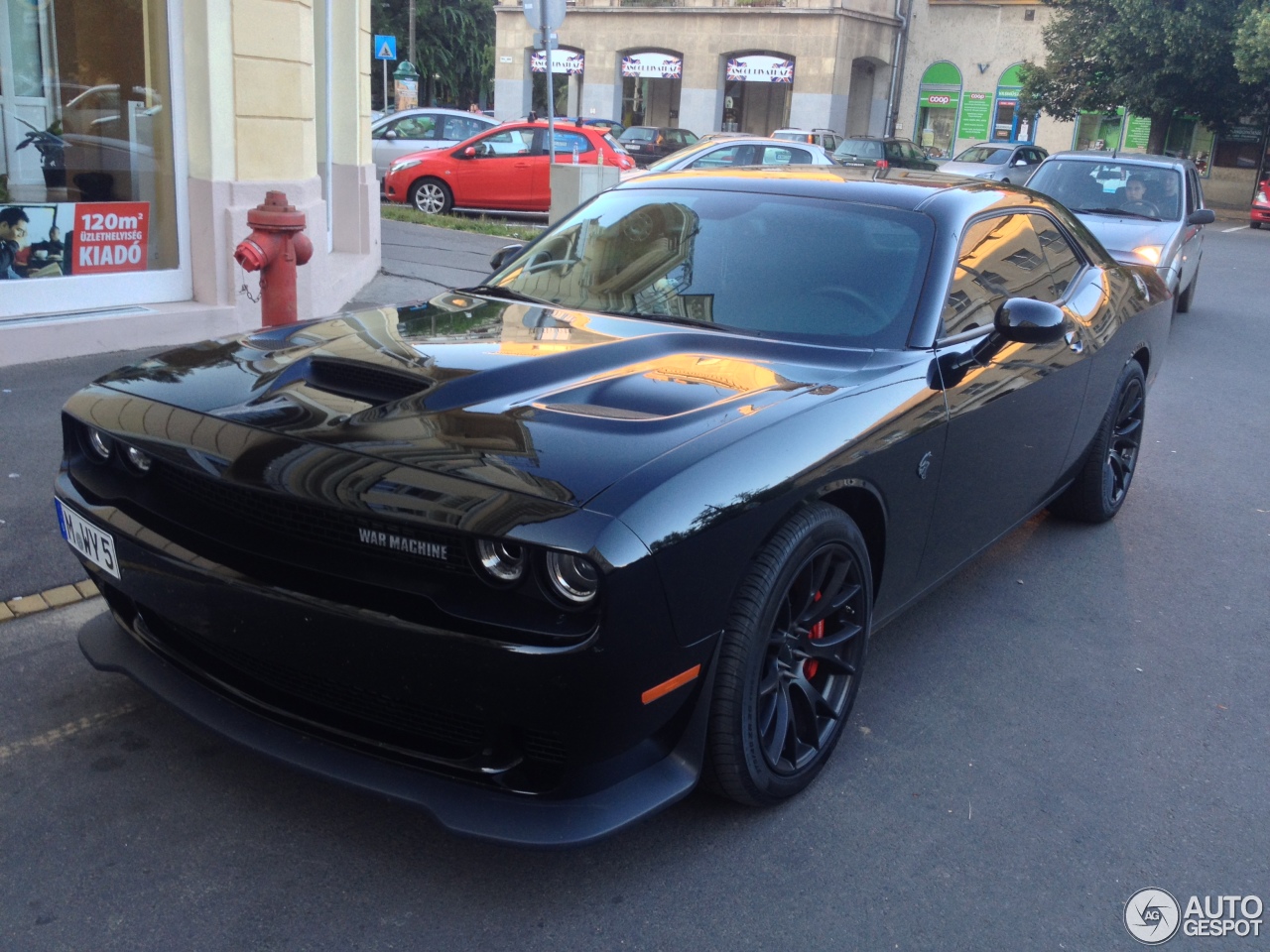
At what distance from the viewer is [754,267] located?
3.76 meters

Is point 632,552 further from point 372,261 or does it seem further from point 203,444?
point 372,261

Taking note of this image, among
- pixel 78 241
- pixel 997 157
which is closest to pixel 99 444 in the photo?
pixel 78 241

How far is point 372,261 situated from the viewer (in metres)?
10.9

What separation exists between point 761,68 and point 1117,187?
3281 cm

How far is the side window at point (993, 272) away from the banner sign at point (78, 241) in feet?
18.4

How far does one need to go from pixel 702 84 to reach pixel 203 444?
4312 centimetres

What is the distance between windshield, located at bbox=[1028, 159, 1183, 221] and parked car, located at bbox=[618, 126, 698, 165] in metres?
17.9

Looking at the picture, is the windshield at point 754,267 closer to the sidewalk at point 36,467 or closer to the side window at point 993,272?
the side window at point 993,272

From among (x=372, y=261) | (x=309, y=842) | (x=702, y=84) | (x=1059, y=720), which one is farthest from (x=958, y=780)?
(x=702, y=84)

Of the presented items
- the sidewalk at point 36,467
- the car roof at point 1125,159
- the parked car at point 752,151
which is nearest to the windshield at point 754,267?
the sidewalk at point 36,467

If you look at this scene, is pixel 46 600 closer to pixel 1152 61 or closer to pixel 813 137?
pixel 813 137

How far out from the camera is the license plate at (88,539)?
287 cm

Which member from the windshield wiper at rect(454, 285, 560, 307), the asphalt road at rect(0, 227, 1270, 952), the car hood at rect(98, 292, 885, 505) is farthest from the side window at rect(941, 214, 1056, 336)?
the windshield wiper at rect(454, 285, 560, 307)

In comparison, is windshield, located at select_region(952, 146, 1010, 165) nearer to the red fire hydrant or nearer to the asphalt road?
the red fire hydrant
